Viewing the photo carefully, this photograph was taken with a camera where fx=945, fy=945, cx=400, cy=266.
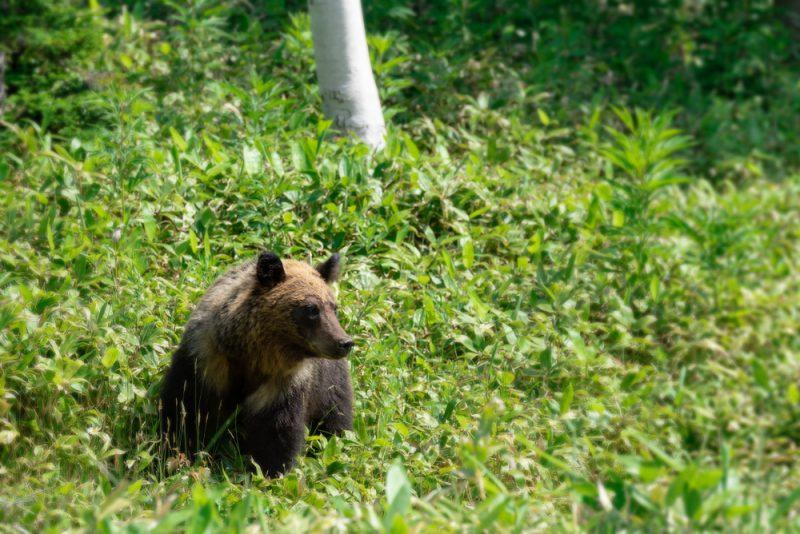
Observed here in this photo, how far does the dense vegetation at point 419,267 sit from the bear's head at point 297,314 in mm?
620

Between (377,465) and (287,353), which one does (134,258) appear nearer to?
(287,353)

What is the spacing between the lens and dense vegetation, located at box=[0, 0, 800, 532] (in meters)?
4.53

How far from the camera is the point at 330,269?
18.0 ft

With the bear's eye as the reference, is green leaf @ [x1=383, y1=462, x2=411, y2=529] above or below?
below

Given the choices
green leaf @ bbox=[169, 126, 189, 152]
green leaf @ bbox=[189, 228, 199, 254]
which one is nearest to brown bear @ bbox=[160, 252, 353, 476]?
green leaf @ bbox=[189, 228, 199, 254]

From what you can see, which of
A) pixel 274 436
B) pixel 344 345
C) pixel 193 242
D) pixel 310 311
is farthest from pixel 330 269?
pixel 193 242

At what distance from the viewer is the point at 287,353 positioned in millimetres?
5215

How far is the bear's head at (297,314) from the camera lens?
509 cm

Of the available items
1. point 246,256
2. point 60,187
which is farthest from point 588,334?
point 60,187

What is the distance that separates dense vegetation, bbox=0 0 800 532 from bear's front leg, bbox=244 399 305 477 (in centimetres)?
14

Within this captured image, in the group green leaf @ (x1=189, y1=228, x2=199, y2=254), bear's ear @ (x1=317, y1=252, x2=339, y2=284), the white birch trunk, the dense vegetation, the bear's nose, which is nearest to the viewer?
the dense vegetation

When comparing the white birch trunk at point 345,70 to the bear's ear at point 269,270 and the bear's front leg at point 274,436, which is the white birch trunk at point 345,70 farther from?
the bear's front leg at point 274,436

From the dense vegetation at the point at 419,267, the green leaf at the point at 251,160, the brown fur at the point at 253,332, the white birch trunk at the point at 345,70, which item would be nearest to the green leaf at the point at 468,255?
the dense vegetation at the point at 419,267

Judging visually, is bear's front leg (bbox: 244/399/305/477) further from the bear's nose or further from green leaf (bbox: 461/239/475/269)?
green leaf (bbox: 461/239/475/269)
